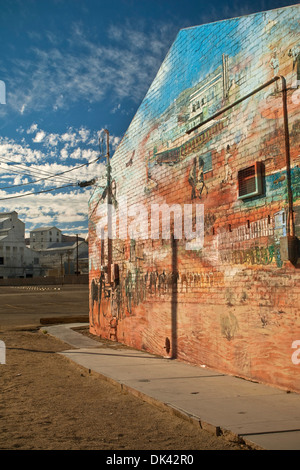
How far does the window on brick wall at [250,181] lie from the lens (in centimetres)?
748

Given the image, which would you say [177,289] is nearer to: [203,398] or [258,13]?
[203,398]

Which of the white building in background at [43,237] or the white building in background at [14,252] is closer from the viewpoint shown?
the white building in background at [14,252]

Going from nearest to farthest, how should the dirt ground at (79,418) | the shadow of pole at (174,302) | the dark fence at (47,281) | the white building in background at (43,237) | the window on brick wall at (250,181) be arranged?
the dirt ground at (79,418) < the window on brick wall at (250,181) < the shadow of pole at (174,302) < the dark fence at (47,281) < the white building in background at (43,237)

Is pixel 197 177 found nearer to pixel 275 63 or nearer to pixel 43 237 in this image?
pixel 275 63

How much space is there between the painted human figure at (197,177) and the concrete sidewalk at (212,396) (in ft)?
11.4

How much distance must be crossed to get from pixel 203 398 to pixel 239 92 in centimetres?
514

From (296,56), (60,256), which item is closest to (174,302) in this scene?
(296,56)

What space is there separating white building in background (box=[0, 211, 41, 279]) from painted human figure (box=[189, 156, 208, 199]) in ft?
234

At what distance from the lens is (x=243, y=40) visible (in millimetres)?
8133

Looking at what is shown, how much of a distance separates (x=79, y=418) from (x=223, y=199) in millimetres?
4561

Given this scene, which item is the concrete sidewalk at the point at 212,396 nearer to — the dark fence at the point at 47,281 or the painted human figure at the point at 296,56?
the painted human figure at the point at 296,56

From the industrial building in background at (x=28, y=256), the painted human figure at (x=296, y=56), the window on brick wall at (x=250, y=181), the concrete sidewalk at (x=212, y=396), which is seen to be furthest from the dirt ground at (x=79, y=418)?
the industrial building in background at (x=28, y=256)

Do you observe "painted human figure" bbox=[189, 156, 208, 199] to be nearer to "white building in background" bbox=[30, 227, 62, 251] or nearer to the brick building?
the brick building

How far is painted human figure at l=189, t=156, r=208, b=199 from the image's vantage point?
363 inches
